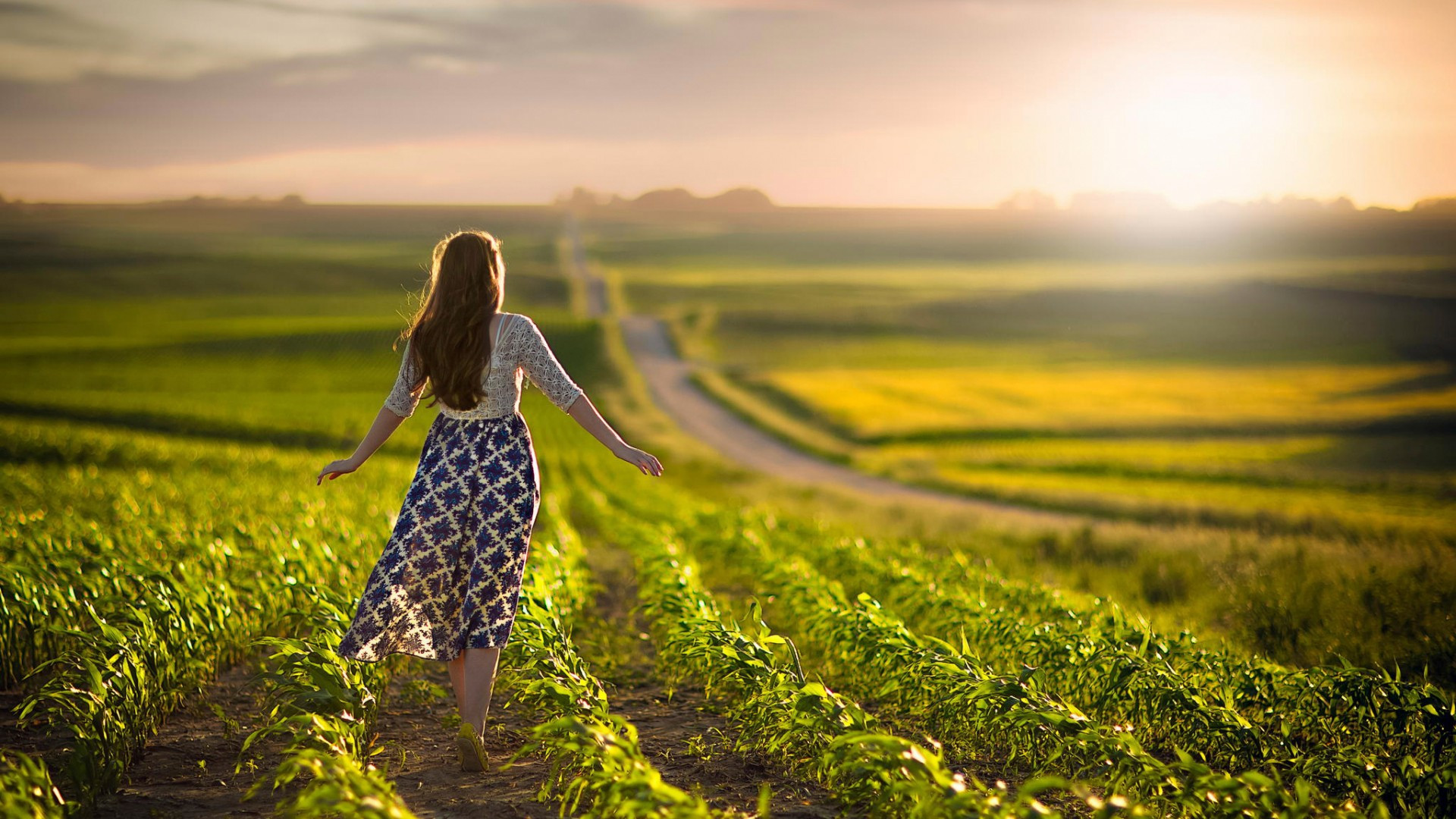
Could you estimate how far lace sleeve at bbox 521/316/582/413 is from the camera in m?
4.97

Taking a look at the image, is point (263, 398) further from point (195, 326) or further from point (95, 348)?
point (195, 326)

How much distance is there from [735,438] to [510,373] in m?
38.4

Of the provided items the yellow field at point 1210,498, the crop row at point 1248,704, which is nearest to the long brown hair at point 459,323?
the crop row at point 1248,704

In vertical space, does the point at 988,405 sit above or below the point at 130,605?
below

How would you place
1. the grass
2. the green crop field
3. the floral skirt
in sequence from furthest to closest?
the grass
the floral skirt
the green crop field

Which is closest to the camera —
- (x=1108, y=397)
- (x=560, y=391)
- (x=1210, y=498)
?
(x=560, y=391)

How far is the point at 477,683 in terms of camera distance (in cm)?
484

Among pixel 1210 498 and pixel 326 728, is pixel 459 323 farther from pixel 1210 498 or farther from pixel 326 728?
pixel 1210 498

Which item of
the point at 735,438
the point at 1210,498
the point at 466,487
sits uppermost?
the point at 466,487

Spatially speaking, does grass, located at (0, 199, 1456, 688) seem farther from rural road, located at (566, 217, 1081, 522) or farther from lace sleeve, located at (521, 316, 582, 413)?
rural road, located at (566, 217, 1081, 522)

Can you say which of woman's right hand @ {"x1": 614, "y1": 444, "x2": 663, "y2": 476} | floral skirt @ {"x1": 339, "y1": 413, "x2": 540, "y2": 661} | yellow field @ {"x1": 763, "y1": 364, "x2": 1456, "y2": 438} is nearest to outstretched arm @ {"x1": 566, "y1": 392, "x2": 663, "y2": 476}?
woman's right hand @ {"x1": 614, "y1": 444, "x2": 663, "y2": 476}

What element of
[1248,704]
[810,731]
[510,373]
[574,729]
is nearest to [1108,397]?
[1248,704]

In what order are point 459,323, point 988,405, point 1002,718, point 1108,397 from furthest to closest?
point 1108,397 → point 988,405 → point 459,323 → point 1002,718

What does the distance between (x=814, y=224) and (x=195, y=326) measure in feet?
391
